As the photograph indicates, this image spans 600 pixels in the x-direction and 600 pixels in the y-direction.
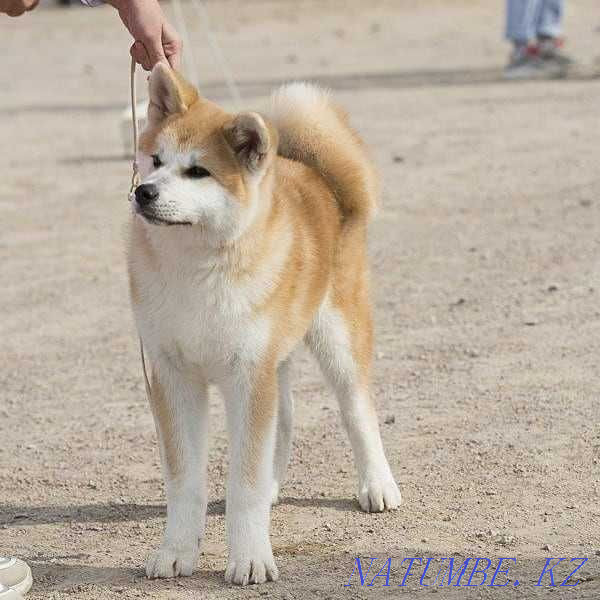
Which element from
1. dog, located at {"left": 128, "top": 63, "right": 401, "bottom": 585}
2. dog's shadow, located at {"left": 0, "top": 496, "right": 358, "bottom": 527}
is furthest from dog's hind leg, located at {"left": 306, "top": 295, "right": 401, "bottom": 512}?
dog, located at {"left": 128, "top": 63, "right": 401, "bottom": 585}

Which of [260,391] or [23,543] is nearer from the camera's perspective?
[260,391]

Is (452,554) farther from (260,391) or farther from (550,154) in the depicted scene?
(550,154)

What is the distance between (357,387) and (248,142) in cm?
104

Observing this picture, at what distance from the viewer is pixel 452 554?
4.05m

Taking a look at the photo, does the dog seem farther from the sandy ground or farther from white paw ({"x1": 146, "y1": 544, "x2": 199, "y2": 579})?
the sandy ground

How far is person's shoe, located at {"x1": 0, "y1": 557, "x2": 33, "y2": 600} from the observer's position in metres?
3.78

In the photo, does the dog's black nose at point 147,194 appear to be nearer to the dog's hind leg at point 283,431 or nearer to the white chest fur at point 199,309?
the white chest fur at point 199,309

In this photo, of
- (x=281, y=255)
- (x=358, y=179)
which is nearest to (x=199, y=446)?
(x=281, y=255)

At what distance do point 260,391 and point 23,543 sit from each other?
100 centimetres

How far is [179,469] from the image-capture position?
3980 millimetres

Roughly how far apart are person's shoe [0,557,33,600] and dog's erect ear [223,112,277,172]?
4.11 feet

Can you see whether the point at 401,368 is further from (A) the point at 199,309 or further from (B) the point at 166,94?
(B) the point at 166,94

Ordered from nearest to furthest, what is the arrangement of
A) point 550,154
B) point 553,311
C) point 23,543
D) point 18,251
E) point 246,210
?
point 246,210, point 23,543, point 553,311, point 18,251, point 550,154

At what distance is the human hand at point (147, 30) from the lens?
4.09m
